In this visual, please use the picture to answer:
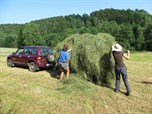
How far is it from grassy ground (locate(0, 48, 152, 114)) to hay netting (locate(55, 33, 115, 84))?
550mm

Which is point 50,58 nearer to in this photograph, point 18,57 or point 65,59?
point 18,57

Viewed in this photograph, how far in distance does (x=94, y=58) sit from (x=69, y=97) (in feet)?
8.28

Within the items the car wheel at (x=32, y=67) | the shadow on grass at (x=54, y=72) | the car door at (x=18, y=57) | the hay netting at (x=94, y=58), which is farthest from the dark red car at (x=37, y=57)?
the hay netting at (x=94, y=58)

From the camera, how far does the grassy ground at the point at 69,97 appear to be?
890cm

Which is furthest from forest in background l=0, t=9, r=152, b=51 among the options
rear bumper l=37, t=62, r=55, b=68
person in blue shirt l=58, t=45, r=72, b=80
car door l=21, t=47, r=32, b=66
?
person in blue shirt l=58, t=45, r=72, b=80

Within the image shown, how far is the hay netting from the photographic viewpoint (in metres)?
11.8

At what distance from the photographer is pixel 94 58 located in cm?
1172

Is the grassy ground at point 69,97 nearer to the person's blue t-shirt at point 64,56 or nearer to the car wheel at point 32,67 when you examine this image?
the person's blue t-shirt at point 64,56

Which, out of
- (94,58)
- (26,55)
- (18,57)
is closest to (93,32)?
(18,57)

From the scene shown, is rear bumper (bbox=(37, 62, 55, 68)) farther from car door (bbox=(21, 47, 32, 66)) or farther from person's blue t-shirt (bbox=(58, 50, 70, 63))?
person's blue t-shirt (bbox=(58, 50, 70, 63))

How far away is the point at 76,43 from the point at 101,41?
1.36 meters

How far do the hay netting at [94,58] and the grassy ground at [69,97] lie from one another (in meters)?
0.55

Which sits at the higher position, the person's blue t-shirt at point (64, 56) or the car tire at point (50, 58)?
the person's blue t-shirt at point (64, 56)

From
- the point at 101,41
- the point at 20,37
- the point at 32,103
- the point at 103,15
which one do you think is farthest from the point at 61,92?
the point at 103,15
